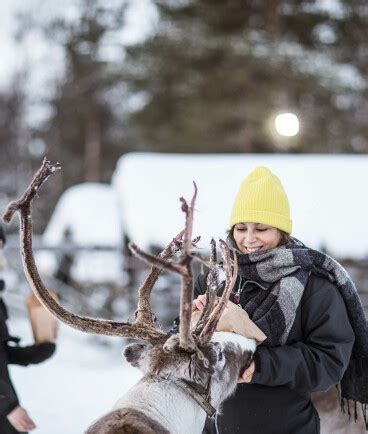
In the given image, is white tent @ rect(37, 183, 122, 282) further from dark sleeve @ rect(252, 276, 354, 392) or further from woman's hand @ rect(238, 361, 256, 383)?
woman's hand @ rect(238, 361, 256, 383)

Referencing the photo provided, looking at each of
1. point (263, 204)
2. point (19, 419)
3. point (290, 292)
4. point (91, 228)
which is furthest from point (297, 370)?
point (91, 228)

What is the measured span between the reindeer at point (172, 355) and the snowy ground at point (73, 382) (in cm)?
369

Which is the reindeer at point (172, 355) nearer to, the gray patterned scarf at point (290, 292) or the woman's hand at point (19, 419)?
the gray patterned scarf at point (290, 292)

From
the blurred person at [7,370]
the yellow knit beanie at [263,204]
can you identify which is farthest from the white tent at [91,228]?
the yellow knit beanie at [263,204]

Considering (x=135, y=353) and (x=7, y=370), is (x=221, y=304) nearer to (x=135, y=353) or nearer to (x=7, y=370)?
(x=135, y=353)

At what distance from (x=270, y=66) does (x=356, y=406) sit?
14.4 meters

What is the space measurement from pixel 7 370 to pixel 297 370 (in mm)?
1552

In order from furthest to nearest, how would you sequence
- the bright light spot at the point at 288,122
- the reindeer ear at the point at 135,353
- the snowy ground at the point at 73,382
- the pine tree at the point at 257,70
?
the pine tree at the point at 257,70 < the bright light spot at the point at 288,122 < the snowy ground at the point at 73,382 < the reindeer ear at the point at 135,353

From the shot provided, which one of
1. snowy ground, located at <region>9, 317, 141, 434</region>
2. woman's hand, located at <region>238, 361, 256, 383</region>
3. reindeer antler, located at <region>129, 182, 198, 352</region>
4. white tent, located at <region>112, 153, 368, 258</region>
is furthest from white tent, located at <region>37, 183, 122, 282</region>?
reindeer antler, located at <region>129, 182, 198, 352</region>

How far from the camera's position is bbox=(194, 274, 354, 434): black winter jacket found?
2.32 m

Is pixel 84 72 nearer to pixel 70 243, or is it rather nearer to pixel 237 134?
pixel 237 134

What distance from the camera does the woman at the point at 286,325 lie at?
235 cm

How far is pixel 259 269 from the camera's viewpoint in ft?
8.34

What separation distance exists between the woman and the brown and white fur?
0.31ft
